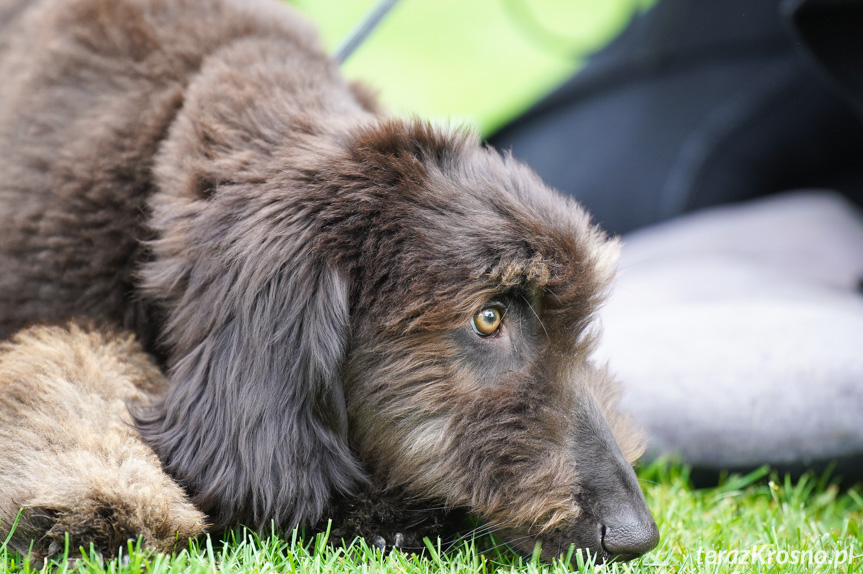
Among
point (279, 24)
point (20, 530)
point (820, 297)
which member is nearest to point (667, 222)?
point (820, 297)

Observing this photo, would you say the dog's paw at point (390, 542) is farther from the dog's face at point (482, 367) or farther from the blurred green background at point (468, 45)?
the blurred green background at point (468, 45)

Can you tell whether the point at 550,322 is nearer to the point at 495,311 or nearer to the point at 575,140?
the point at 495,311

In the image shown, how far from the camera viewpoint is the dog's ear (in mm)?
2229

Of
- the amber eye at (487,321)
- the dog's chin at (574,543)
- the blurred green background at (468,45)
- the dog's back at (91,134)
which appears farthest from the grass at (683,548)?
the blurred green background at (468,45)

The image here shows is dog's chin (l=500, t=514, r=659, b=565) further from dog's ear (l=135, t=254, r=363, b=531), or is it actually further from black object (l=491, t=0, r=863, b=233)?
black object (l=491, t=0, r=863, b=233)

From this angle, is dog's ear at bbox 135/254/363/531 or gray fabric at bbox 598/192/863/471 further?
Answer: gray fabric at bbox 598/192/863/471

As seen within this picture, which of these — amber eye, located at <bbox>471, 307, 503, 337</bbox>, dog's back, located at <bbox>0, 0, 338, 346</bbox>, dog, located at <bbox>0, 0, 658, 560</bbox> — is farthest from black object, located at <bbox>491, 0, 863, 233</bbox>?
amber eye, located at <bbox>471, 307, 503, 337</bbox>

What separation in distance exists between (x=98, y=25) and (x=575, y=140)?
379 centimetres

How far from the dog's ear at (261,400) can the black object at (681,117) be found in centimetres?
388

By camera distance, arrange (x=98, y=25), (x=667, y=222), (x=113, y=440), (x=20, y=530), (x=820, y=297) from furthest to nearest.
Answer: (x=667, y=222)
(x=820, y=297)
(x=98, y=25)
(x=113, y=440)
(x=20, y=530)

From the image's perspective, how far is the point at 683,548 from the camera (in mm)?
2504

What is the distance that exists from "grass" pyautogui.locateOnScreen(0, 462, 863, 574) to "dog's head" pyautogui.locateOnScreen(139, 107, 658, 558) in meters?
0.11

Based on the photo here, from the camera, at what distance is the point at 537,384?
241 cm

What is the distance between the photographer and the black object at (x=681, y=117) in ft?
19.7
